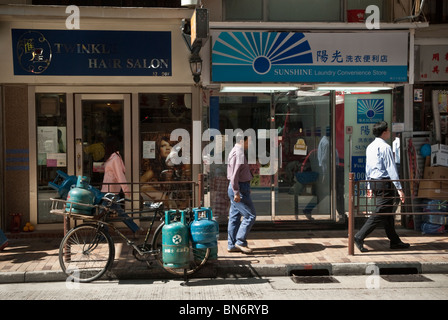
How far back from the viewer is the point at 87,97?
10023mm

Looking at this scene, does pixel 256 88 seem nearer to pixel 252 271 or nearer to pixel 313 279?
pixel 252 271

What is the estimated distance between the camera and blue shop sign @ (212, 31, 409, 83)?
→ 9633 millimetres

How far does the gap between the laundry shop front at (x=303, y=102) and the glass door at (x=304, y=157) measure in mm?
21

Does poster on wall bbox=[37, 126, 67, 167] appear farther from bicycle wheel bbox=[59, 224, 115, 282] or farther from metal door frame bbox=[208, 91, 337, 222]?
metal door frame bbox=[208, 91, 337, 222]

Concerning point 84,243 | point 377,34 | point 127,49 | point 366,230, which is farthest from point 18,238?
point 377,34

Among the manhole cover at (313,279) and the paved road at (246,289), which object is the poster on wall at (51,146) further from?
the manhole cover at (313,279)

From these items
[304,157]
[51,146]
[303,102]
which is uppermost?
[303,102]

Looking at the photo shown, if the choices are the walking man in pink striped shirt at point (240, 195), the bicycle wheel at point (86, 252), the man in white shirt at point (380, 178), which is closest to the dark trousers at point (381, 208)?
the man in white shirt at point (380, 178)

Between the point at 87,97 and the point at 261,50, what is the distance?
11.6 ft

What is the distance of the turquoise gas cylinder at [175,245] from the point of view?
670 centimetres

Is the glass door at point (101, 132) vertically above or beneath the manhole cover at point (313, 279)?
above

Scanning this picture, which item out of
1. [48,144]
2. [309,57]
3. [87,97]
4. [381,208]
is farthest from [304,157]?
[48,144]

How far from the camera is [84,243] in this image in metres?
7.02

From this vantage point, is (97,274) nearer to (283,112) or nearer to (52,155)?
(52,155)
